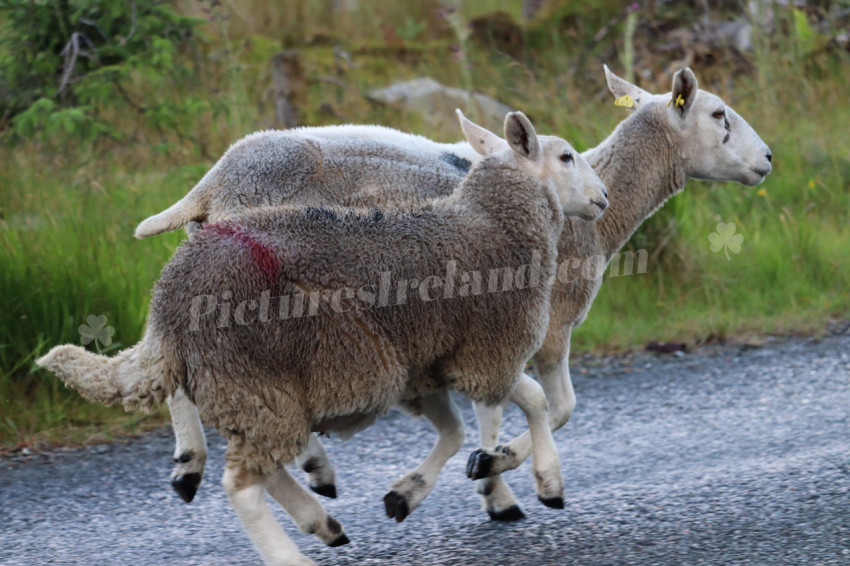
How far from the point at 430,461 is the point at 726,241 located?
373cm

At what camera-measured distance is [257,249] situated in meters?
3.23

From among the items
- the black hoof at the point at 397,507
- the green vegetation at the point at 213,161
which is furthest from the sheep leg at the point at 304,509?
the green vegetation at the point at 213,161

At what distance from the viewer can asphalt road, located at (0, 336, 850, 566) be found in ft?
12.0

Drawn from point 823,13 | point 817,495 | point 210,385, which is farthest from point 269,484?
point 823,13

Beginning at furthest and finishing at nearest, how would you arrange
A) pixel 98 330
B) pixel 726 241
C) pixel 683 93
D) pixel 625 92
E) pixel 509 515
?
pixel 726 241 → pixel 98 330 → pixel 625 92 → pixel 683 93 → pixel 509 515

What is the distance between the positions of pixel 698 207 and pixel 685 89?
3100 millimetres

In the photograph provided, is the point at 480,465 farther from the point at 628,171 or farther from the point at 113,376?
the point at 628,171

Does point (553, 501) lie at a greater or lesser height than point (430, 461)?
lesser

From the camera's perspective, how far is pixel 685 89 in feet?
15.3

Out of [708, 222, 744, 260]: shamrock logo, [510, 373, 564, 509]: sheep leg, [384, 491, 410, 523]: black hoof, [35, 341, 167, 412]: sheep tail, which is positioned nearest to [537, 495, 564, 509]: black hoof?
[510, 373, 564, 509]: sheep leg

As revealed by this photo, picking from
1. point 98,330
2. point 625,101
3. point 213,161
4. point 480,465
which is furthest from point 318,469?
point 213,161

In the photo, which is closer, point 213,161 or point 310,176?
point 310,176

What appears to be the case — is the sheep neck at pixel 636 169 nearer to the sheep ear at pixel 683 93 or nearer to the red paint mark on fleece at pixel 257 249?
the sheep ear at pixel 683 93

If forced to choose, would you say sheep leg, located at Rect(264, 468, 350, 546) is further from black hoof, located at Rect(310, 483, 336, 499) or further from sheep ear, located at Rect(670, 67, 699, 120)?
sheep ear, located at Rect(670, 67, 699, 120)
